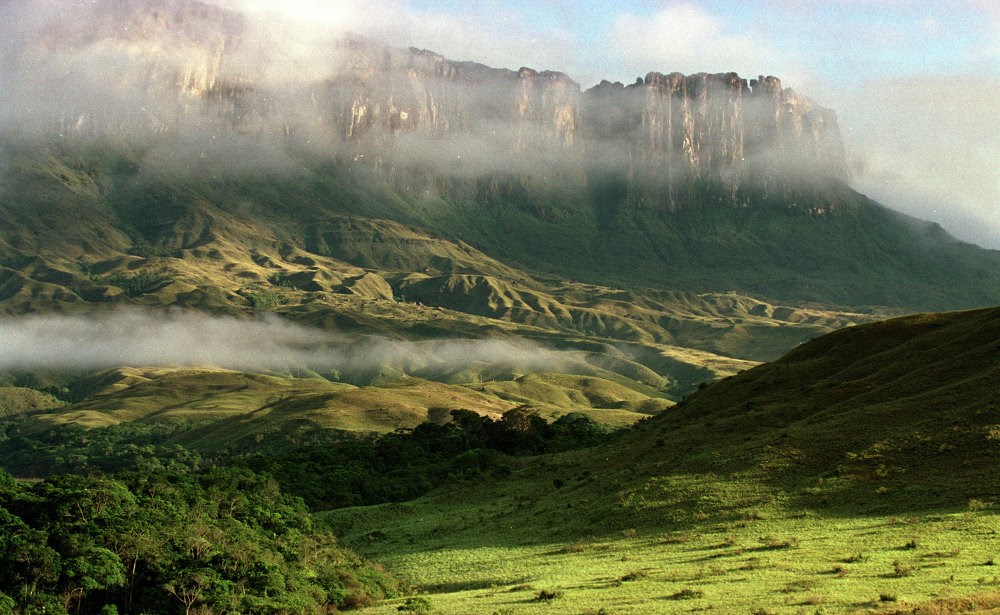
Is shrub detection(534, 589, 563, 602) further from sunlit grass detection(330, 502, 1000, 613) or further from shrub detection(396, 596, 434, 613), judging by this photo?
shrub detection(396, 596, 434, 613)

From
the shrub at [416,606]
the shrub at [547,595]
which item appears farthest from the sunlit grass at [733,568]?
the shrub at [416,606]

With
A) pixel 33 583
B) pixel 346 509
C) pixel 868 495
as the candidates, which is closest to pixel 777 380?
pixel 868 495

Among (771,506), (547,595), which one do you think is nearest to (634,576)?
(547,595)

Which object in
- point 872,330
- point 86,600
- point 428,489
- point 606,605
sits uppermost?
point 872,330

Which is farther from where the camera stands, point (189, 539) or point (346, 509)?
point (346, 509)

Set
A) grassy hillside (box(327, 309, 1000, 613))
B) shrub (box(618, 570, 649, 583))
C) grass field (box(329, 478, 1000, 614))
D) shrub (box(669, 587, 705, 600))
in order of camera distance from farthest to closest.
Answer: shrub (box(618, 570, 649, 583)), grassy hillside (box(327, 309, 1000, 613)), shrub (box(669, 587, 705, 600)), grass field (box(329, 478, 1000, 614))

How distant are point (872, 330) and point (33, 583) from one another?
97.5 meters

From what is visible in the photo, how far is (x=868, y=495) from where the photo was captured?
247 ft

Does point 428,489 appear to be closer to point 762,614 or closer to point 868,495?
point 868,495

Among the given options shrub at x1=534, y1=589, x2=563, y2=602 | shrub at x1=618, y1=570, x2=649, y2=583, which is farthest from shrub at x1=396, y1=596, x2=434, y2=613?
shrub at x1=618, y1=570, x2=649, y2=583

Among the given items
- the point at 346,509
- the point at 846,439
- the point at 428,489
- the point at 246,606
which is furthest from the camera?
the point at 428,489

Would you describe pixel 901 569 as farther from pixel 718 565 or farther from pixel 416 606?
pixel 416 606

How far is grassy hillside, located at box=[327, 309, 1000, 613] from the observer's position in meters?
54.3

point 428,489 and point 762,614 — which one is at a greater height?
point 762,614
